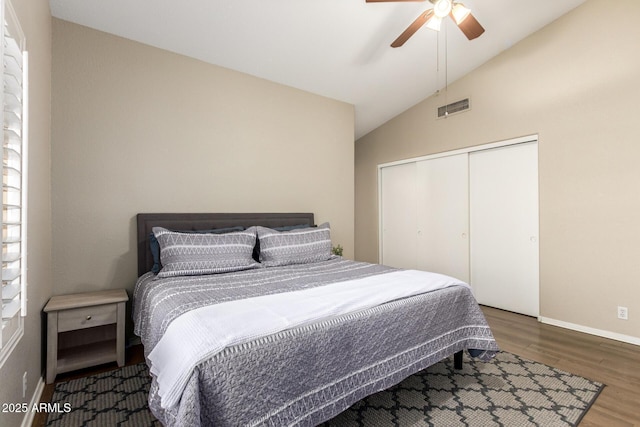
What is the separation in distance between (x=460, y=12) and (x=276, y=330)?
8.17ft

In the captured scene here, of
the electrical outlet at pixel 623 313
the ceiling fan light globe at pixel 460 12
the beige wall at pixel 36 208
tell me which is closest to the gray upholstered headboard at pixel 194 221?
the beige wall at pixel 36 208

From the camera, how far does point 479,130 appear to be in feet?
13.1

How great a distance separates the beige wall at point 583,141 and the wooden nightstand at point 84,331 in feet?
13.5

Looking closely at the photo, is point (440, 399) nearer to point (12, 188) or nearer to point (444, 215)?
point (12, 188)

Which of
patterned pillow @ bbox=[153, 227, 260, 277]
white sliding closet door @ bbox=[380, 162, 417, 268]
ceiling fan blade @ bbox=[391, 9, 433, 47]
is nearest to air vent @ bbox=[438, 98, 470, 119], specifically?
white sliding closet door @ bbox=[380, 162, 417, 268]

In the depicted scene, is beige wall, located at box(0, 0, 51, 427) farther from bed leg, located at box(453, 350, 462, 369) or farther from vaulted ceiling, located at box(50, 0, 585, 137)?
bed leg, located at box(453, 350, 462, 369)

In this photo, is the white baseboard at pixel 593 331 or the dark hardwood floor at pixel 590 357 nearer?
the dark hardwood floor at pixel 590 357

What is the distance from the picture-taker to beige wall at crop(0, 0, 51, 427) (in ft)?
5.08

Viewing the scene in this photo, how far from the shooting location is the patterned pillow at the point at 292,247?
285 centimetres

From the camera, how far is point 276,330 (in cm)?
137

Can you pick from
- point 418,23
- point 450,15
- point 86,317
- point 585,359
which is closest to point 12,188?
point 86,317

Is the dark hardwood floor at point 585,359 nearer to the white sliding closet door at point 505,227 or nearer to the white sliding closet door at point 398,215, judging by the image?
the white sliding closet door at point 505,227

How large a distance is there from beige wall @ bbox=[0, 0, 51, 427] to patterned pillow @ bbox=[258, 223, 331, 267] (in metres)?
1.54

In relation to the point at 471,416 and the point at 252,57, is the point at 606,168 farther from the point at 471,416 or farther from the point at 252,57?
the point at 252,57
